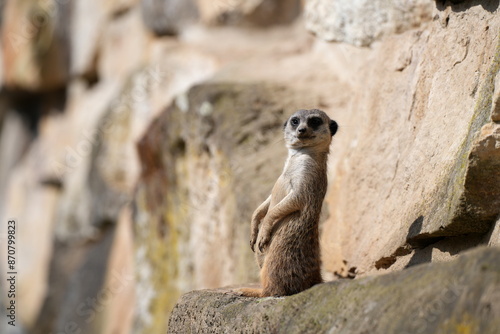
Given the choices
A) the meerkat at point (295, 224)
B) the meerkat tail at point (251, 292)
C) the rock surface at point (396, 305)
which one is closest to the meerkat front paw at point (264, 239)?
the meerkat at point (295, 224)

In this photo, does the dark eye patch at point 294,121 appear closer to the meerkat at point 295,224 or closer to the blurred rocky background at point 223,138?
the meerkat at point 295,224

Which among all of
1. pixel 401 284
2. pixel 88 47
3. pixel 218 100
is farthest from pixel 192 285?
pixel 88 47

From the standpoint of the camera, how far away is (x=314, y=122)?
446cm

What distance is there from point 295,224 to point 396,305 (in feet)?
4.45

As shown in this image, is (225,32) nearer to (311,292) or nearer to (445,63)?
(445,63)

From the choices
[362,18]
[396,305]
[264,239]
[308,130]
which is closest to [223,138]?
[362,18]

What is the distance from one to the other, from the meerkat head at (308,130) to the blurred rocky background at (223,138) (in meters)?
→ 0.55

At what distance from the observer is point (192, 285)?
7.18m

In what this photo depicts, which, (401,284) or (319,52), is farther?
(319,52)

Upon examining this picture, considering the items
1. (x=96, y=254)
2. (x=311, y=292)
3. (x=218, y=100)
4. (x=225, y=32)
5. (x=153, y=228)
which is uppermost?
(x=225, y=32)

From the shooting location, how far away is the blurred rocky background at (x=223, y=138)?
420cm

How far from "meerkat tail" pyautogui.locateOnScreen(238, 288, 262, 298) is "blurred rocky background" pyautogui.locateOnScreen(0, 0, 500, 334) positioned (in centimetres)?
81

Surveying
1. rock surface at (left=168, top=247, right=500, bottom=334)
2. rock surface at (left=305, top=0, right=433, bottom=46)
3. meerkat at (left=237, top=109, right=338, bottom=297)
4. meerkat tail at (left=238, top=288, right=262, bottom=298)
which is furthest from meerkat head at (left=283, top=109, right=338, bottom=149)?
rock surface at (left=305, top=0, right=433, bottom=46)

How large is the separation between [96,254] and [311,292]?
8.10 m
